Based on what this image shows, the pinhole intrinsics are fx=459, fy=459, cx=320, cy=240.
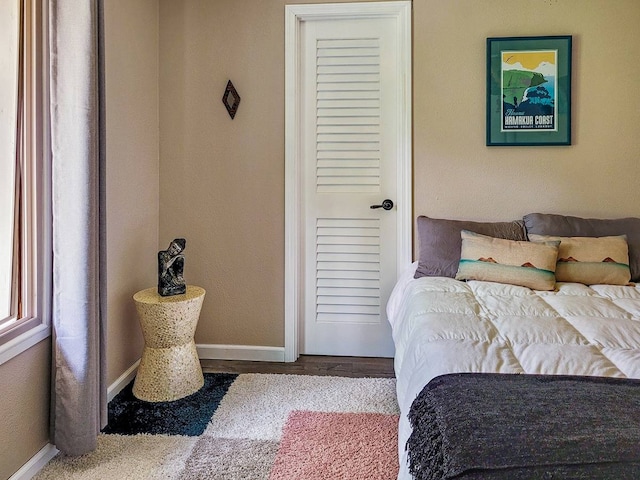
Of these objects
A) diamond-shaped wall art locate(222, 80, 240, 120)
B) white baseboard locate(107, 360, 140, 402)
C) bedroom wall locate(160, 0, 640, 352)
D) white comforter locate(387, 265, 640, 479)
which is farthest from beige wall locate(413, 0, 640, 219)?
white baseboard locate(107, 360, 140, 402)

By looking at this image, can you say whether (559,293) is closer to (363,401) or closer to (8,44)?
(363,401)

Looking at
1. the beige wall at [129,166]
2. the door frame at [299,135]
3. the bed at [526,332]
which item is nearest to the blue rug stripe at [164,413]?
the beige wall at [129,166]

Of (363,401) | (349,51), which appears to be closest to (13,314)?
(363,401)

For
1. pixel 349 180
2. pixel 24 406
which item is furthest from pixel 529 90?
pixel 24 406

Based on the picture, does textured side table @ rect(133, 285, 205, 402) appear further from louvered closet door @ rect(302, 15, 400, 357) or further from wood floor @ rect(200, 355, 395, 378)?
louvered closet door @ rect(302, 15, 400, 357)

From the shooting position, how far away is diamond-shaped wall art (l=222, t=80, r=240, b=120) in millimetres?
2758

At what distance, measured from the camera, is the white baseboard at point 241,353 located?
9.25ft

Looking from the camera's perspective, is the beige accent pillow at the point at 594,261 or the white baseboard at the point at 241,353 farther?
the white baseboard at the point at 241,353

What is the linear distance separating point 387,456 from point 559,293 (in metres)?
1.05

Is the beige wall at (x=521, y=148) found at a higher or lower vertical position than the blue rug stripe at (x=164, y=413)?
higher

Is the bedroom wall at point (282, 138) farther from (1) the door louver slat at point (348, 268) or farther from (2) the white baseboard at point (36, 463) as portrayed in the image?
(2) the white baseboard at point (36, 463)

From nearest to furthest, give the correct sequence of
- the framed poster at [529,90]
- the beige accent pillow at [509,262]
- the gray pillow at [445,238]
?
the beige accent pillow at [509,262], the gray pillow at [445,238], the framed poster at [529,90]

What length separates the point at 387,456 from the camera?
178cm

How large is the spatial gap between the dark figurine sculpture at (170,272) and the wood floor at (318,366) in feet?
1.97
